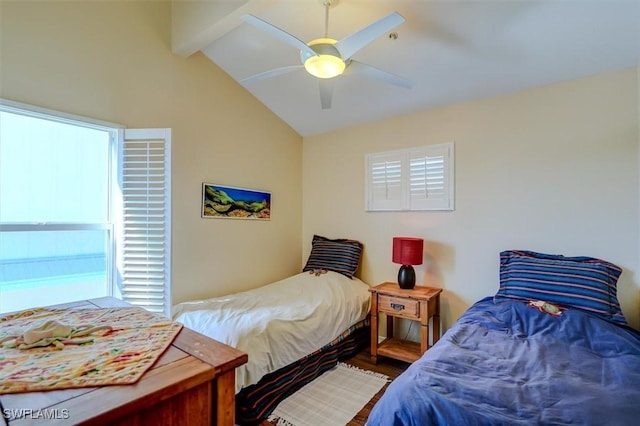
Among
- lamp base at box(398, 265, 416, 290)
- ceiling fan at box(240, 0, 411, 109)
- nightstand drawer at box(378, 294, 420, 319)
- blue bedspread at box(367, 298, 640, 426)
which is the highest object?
ceiling fan at box(240, 0, 411, 109)

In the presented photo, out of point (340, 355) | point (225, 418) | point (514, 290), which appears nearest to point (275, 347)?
point (340, 355)

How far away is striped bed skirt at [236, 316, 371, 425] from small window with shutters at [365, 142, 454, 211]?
4.41 ft

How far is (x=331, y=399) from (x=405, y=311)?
3.17ft

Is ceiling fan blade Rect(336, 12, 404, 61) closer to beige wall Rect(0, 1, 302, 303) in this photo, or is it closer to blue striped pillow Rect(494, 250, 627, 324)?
beige wall Rect(0, 1, 302, 303)

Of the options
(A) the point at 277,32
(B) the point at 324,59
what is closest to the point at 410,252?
(B) the point at 324,59

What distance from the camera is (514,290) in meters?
2.34

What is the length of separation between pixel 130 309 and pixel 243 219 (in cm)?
198

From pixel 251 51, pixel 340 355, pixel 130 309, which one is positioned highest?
pixel 251 51

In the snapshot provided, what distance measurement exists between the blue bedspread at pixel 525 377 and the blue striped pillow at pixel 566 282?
0.58 feet

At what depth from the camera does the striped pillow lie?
3465 millimetres

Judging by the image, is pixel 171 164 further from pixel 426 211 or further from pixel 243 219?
pixel 426 211

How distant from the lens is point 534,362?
148cm

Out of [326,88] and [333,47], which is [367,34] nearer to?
[333,47]

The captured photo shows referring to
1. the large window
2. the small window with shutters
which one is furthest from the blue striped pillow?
A: the large window
